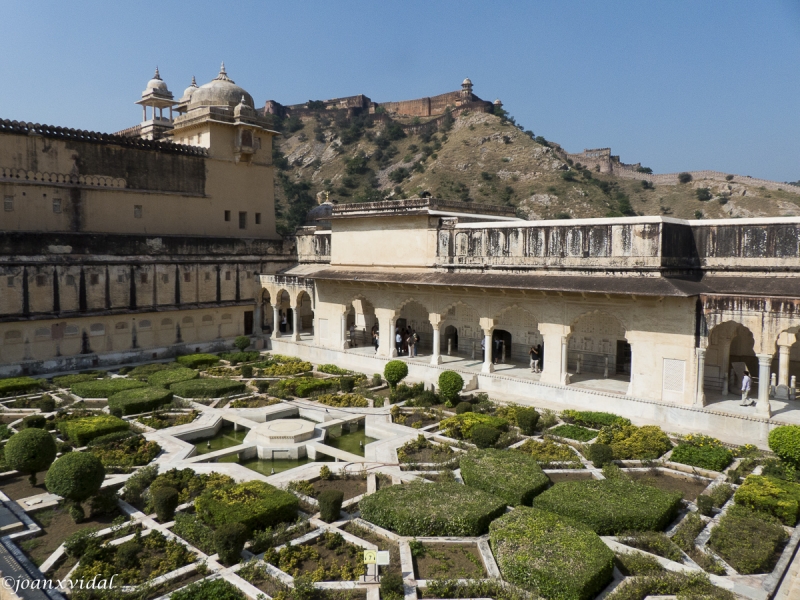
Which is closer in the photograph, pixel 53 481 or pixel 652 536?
pixel 652 536

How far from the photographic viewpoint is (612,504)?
34.1ft

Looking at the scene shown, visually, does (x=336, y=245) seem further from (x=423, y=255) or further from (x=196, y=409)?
(x=196, y=409)

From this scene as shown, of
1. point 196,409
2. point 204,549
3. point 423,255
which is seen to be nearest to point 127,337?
point 196,409

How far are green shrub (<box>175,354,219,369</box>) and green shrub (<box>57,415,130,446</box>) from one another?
779 centimetres

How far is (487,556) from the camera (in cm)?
932

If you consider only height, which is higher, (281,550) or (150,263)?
(150,263)

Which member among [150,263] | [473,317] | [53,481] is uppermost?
[150,263]

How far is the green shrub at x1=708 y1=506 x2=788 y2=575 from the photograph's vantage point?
29.4 feet

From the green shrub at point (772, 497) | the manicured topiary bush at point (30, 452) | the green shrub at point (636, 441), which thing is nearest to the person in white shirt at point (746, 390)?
the green shrub at point (636, 441)

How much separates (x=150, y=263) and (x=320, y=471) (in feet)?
54.4

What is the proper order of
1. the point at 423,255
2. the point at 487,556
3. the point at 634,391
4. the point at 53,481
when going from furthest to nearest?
the point at 423,255 < the point at 634,391 < the point at 53,481 < the point at 487,556

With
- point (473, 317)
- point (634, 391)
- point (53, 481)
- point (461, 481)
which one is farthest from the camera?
point (473, 317)

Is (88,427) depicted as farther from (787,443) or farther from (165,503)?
(787,443)

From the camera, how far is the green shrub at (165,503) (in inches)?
411
